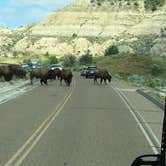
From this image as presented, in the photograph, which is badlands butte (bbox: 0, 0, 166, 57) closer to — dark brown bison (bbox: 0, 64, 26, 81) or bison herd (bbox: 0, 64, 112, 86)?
dark brown bison (bbox: 0, 64, 26, 81)

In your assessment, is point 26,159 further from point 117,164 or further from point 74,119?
point 74,119

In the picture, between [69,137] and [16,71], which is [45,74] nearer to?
[16,71]

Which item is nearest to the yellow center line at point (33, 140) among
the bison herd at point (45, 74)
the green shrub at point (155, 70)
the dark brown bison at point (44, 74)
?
the bison herd at point (45, 74)

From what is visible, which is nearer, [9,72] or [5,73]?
[5,73]

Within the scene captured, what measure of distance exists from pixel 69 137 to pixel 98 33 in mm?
163448

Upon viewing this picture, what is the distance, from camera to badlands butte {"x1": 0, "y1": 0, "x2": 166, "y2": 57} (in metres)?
157

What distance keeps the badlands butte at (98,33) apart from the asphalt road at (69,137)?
4660 inches

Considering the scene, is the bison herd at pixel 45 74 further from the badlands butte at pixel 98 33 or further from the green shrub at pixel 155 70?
the badlands butte at pixel 98 33

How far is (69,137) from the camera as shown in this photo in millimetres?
15148

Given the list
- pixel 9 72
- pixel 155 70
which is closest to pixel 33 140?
pixel 9 72

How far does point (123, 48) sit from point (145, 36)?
12134mm

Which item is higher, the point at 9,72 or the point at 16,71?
the point at 9,72

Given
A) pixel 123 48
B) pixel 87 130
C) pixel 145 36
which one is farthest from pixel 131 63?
pixel 87 130

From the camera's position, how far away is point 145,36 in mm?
161500
